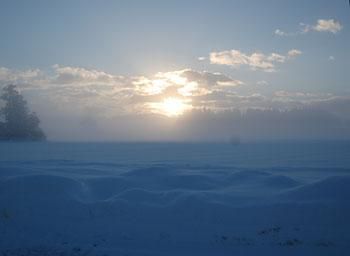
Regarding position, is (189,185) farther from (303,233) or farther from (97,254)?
(97,254)

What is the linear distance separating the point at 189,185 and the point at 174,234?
8563 mm

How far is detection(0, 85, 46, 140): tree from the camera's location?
59.8 metres

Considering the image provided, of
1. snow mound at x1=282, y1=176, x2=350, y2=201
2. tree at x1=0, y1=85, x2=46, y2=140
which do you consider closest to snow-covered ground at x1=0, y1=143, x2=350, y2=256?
snow mound at x1=282, y1=176, x2=350, y2=201

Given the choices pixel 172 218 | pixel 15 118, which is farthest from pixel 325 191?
pixel 15 118

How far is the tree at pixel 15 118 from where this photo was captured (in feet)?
196

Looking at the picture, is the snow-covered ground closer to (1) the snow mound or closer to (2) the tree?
(1) the snow mound

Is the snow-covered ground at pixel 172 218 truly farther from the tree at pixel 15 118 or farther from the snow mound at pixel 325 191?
the tree at pixel 15 118

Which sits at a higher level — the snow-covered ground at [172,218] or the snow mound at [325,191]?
the snow mound at [325,191]

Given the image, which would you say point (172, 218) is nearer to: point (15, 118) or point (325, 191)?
point (325, 191)

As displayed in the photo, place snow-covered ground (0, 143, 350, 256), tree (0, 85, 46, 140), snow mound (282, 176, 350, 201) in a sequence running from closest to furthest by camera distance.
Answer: snow-covered ground (0, 143, 350, 256) → snow mound (282, 176, 350, 201) → tree (0, 85, 46, 140)

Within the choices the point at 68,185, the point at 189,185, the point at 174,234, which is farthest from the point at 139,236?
the point at 189,185

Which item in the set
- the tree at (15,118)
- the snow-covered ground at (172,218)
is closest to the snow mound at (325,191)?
the snow-covered ground at (172,218)

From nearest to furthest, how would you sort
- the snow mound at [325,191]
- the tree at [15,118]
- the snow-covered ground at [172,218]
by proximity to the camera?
the snow-covered ground at [172,218]
the snow mound at [325,191]
the tree at [15,118]

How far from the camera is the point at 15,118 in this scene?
5997 centimetres
